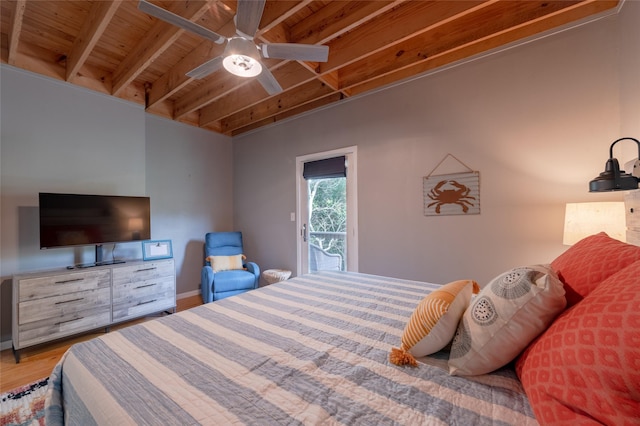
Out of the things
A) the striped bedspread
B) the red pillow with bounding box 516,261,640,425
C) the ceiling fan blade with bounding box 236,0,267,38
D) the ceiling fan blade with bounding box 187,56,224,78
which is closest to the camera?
the red pillow with bounding box 516,261,640,425

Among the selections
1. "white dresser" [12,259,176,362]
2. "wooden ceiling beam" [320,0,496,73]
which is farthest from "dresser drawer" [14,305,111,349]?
"wooden ceiling beam" [320,0,496,73]

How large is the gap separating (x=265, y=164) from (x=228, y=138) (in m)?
1.10

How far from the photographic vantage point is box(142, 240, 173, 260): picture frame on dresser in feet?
10.4

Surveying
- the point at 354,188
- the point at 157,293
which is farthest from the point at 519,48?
the point at 157,293

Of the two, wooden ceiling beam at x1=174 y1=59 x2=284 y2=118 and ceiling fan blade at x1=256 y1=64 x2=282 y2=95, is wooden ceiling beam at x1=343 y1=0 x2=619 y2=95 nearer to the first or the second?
ceiling fan blade at x1=256 y1=64 x2=282 y2=95

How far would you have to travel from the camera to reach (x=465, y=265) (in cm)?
244

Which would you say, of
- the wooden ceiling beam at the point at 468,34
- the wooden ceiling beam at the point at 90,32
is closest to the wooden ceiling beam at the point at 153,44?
the wooden ceiling beam at the point at 90,32

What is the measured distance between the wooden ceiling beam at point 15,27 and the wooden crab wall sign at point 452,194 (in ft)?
11.7

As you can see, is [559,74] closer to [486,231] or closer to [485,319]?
[486,231]

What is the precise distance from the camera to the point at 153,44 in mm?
2295

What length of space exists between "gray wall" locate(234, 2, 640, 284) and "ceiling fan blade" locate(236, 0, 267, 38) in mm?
1791

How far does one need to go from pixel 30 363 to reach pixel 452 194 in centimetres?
413

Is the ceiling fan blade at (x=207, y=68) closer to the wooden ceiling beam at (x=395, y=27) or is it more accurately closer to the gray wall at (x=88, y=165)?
the wooden ceiling beam at (x=395, y=27)

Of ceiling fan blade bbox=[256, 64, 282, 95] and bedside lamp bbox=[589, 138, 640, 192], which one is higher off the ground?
ceiling fan blade bbox=[256, 64, 282, 95]
